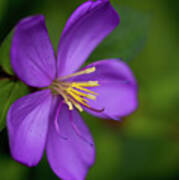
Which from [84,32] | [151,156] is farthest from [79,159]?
[151,156]

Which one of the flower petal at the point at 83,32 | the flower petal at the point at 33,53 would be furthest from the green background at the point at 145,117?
the flower petal at the point at 33,53

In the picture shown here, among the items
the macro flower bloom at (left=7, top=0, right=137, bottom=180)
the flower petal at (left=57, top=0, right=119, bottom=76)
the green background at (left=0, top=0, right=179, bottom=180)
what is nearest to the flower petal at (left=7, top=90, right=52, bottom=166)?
the macro flower bloom at (left=7, top=0, right=137, bottom=180)

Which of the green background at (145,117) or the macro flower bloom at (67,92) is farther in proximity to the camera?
the green background at (145,117)

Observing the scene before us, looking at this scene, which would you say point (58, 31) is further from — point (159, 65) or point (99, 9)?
point (159, 65)

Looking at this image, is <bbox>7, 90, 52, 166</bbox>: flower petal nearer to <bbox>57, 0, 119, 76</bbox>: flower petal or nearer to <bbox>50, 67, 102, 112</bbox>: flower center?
<bbox>50, 67, 102, 112</bbox>: flower center

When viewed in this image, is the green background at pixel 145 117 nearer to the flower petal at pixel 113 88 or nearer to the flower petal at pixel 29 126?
the flower petal at pixel 113 88

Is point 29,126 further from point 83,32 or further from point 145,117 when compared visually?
point 145,117
